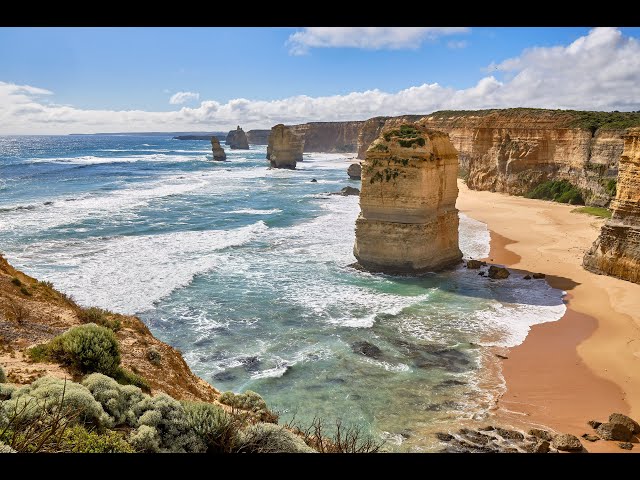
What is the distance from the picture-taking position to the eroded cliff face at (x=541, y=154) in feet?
132

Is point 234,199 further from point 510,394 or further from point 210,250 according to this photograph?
point 510,394

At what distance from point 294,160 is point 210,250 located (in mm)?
59673

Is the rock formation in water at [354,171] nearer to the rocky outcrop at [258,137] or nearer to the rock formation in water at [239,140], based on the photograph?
the rock formation in water at [239,140]

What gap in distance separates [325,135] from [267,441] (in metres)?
147

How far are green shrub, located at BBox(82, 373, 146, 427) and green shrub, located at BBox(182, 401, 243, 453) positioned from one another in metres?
0.82

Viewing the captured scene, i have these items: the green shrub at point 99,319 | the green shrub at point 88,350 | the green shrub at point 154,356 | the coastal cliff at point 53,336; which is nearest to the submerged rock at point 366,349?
the coastal cliff at point 53,336

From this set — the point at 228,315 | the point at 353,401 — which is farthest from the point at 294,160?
the point at 353,401

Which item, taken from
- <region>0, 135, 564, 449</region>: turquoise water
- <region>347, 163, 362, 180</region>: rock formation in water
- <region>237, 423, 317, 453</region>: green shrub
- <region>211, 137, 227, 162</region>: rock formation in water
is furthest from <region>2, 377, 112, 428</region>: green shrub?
<region>211, 137, 227, 162</region>: rock formation in water

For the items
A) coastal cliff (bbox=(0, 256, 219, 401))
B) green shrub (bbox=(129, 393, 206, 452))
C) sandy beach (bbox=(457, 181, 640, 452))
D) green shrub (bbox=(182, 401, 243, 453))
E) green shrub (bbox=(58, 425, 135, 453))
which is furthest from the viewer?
sandy beach (bbox=(457, 181, 640, 452))

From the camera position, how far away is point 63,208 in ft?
136

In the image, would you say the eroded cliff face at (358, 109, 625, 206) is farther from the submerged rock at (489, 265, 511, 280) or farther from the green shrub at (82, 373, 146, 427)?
the green shrub at (82, 373, 146, 427)

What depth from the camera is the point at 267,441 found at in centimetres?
637

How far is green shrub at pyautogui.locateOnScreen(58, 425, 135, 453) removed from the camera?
508 centimetres

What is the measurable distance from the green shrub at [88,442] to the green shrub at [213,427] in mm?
854
